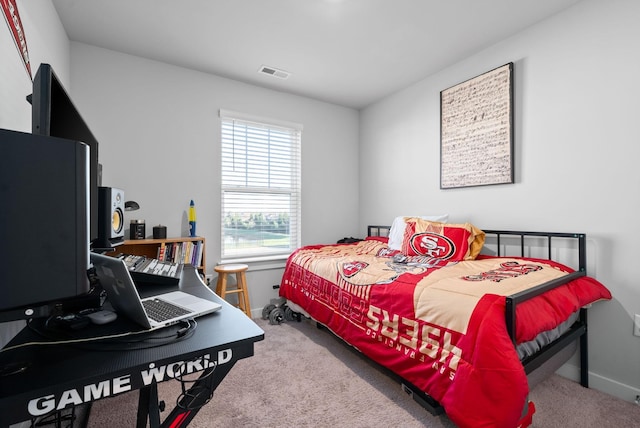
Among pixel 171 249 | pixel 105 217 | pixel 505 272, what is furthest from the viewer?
pixel 171 249

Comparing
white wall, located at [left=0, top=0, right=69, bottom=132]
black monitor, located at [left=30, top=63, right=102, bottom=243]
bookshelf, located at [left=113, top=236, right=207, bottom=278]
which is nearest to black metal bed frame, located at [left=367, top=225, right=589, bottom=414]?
black monitor, located at [left=30, top=63, right=102, bottom=243]

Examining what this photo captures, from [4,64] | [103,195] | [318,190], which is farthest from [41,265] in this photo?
[318,190]

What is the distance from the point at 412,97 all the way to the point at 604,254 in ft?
7.13

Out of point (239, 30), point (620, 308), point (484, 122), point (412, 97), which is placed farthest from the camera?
point (412, 97)

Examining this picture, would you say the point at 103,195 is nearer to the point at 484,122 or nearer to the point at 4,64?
the point at 4,64

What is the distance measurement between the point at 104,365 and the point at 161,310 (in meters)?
0.29

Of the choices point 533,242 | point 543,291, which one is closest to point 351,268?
point 543,291

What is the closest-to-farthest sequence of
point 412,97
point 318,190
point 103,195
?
point 103,195 < point 412,97 < point 318,190

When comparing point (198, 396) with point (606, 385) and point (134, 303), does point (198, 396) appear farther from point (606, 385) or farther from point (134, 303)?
point (606, 385)

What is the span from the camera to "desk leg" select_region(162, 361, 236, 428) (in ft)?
2.64

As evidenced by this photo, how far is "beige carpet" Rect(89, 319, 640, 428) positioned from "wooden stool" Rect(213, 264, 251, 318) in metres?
0.74

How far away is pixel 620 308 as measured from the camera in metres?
1.83

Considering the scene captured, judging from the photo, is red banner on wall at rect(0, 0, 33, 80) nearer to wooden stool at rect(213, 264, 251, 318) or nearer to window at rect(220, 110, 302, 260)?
window at rect(220, 110, 302, 260)

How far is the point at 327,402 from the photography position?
171 cm
